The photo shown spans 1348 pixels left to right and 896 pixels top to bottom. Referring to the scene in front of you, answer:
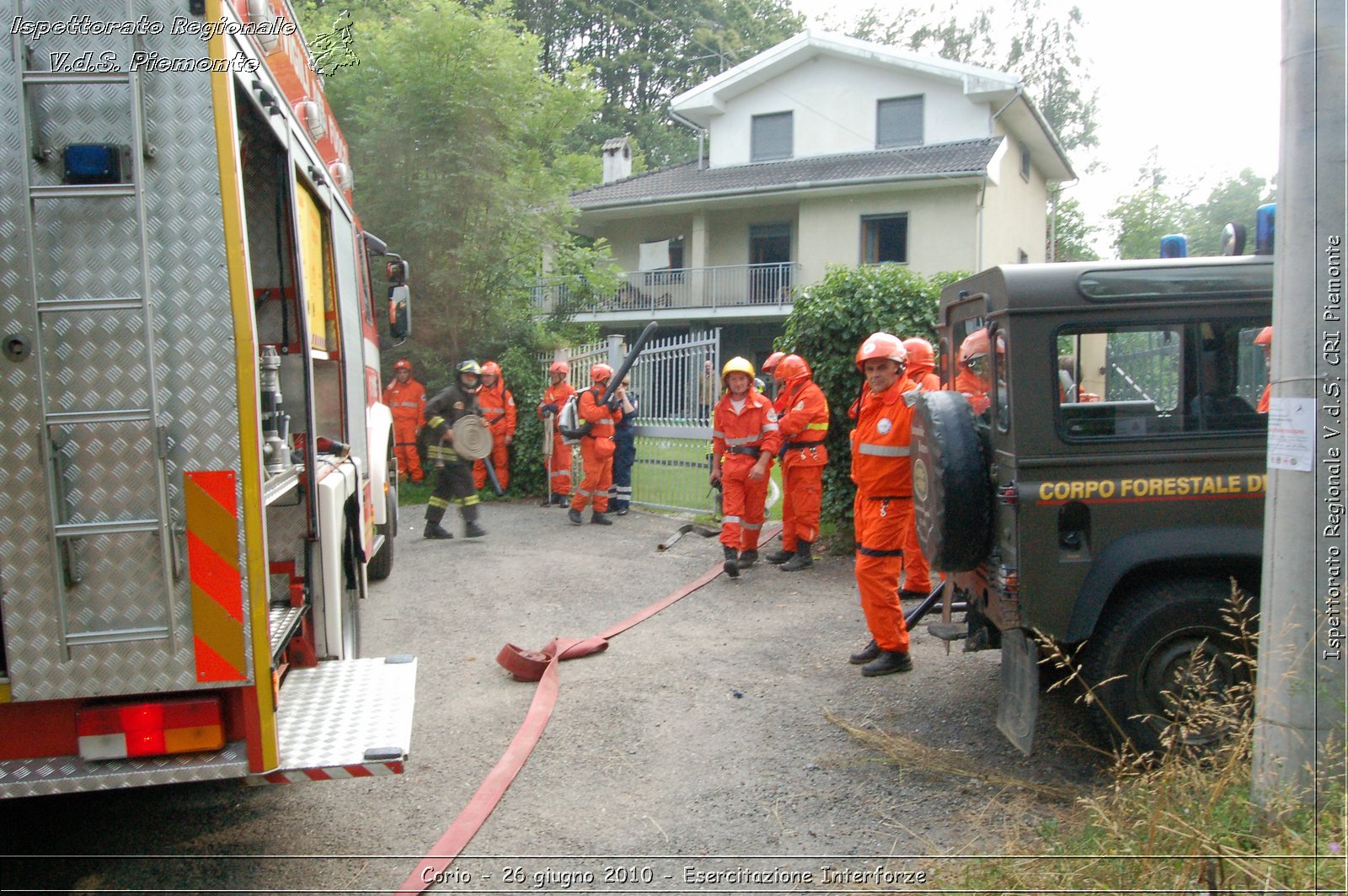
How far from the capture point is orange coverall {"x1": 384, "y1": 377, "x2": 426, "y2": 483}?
1418cm

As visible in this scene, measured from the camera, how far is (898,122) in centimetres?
2308

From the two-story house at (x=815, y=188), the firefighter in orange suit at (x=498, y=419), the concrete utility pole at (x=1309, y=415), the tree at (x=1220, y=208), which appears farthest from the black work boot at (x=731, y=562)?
the tree at (x=1220, y=208)

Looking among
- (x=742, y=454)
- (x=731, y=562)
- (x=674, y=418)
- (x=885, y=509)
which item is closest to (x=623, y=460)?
(x=674, y=418)

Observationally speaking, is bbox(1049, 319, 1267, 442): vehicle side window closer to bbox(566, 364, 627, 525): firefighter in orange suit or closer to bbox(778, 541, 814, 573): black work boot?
bbox(778, 541, 814, 573): black work boot

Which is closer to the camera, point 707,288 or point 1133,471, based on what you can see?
point 1133,471

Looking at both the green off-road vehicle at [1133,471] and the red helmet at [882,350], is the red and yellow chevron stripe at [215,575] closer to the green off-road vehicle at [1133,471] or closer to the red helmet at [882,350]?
the green off-road vehicle at [1133,471]

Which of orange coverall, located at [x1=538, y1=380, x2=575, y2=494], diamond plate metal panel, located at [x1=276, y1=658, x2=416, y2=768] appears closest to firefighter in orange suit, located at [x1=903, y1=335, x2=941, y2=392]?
diamond plate metal panel, located at [x1=276, y1=658, x2=416, y2=768]

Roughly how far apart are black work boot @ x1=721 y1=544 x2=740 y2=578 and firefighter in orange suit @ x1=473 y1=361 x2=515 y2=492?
5294 mm

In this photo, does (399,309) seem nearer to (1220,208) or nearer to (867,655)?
(867,655)

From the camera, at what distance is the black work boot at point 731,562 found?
8.45 m

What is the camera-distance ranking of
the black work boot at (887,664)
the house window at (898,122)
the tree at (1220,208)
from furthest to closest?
the tree at (1220,208), the house window at (898,122), the black work boot at (887,664)

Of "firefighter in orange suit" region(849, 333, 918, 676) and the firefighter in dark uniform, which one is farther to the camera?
the firefighter in dark uniform

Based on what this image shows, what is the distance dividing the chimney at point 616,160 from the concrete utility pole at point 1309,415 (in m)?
25.5

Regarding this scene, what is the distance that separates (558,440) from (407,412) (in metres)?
2.86
